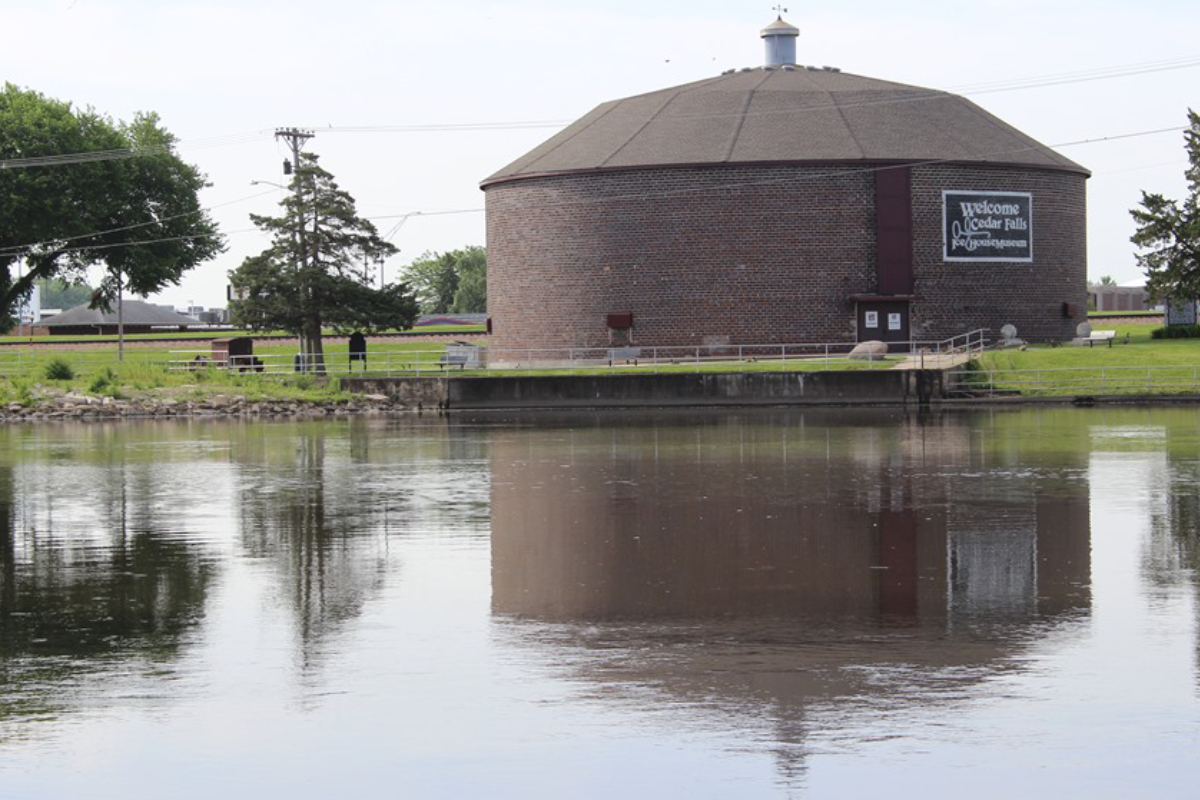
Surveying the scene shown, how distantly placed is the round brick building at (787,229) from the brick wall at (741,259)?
0.17 feet

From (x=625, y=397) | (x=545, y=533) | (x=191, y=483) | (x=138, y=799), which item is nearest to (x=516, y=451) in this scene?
(x=191, y=483)

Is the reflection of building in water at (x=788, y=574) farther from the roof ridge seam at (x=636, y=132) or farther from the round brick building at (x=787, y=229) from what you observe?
the roof ridge seam at (x=636, y=132)

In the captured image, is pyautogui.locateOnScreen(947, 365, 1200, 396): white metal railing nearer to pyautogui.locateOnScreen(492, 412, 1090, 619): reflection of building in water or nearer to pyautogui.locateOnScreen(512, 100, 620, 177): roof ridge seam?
pyautogui.locateOnScreen(492, 412, 1090, 619): reflection of building in water

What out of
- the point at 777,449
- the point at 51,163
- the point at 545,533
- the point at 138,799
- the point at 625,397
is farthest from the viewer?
the point at 51,163

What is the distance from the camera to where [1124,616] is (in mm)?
14016

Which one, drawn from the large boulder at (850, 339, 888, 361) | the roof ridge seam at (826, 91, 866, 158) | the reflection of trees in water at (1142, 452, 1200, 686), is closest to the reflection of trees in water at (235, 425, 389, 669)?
the reflection of trees in water at (1142, 452, 1200, 686)

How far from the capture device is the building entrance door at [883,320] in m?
64.0

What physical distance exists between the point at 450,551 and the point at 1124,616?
752 centimetres

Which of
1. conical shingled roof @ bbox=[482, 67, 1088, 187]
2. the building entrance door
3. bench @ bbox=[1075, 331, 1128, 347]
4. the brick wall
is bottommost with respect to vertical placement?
bench @ bbox=[1075, 331, 1128, 347]

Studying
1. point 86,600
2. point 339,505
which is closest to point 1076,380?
point 339,505

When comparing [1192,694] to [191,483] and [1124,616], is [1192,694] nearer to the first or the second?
[1124,616]

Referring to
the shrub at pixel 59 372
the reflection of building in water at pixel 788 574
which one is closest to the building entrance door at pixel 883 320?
the shrub at pixel 59 372

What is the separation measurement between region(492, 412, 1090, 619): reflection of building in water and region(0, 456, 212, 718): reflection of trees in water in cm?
299

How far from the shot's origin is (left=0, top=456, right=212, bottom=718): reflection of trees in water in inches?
492
